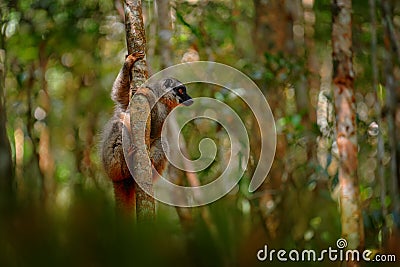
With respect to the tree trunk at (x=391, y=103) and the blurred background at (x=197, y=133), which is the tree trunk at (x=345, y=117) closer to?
the blurred background at (x=197, y=133)

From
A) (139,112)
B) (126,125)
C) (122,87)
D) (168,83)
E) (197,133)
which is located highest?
(197,133)

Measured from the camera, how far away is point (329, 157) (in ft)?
14.0

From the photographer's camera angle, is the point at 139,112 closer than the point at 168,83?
Yes

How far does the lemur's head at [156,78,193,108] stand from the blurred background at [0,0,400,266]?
23.0 inches

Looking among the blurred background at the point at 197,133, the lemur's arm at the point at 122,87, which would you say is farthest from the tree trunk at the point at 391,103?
the lemur's arm at the point at 122,87

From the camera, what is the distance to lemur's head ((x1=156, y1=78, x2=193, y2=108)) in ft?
11.9

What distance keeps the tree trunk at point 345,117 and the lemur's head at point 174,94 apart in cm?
99

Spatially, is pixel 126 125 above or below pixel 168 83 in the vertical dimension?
below

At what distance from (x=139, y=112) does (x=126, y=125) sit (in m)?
0.98

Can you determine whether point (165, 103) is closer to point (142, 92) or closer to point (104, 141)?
point (104, 141)

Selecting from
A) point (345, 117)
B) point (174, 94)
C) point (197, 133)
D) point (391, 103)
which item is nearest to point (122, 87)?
point (174, 94)

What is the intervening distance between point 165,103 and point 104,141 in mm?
449

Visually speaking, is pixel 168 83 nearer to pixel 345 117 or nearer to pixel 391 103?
pixel 345 117

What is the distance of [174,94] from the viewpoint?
3.67m
